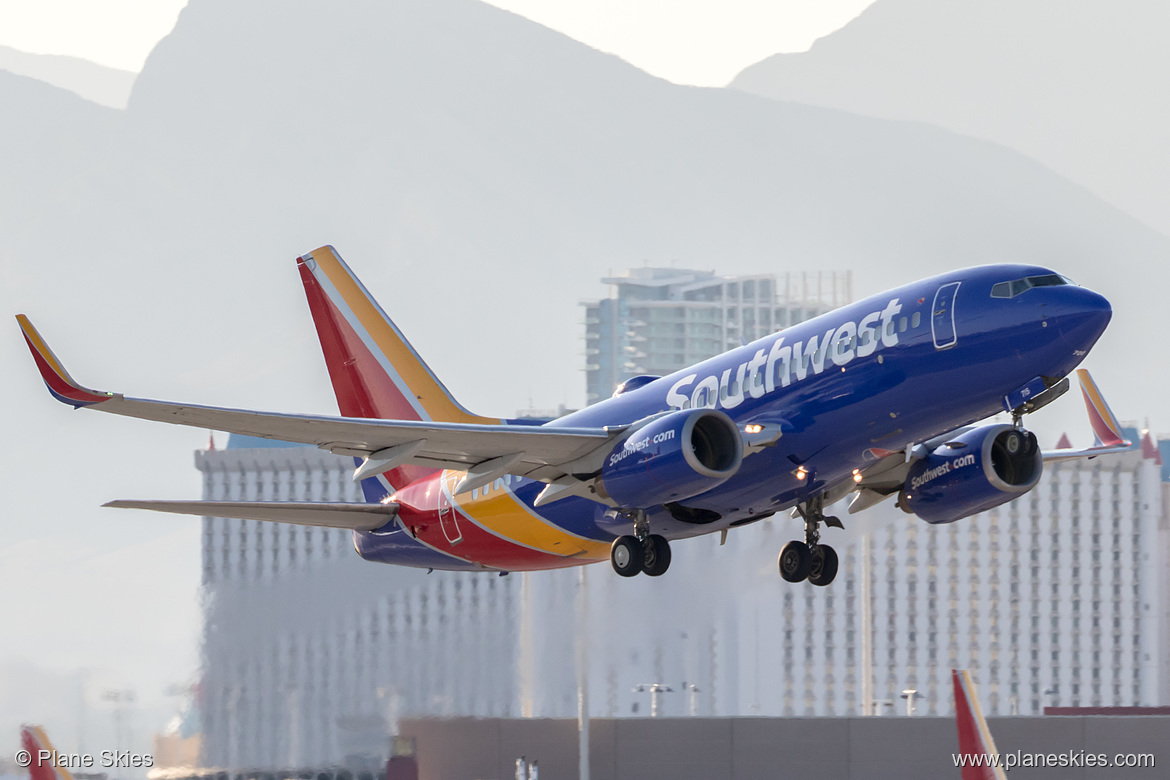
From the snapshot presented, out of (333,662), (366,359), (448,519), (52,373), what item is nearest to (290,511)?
(448,519)

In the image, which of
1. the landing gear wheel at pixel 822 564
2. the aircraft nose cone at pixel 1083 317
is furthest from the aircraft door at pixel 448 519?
the aircraft nose cone at pixel 1083 317

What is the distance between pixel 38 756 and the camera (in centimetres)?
3528

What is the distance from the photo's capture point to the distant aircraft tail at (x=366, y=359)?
127 ft

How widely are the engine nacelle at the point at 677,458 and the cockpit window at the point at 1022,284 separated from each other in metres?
5.32

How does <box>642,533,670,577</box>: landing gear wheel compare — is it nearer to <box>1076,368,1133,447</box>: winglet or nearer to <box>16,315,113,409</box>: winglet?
<box>1076,368,1133,447</box>: winglet

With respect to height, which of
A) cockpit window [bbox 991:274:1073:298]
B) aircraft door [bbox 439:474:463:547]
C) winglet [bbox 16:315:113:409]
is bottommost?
aircraft door [bbox 439:474:463:547]

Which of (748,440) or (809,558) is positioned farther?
(809,558)

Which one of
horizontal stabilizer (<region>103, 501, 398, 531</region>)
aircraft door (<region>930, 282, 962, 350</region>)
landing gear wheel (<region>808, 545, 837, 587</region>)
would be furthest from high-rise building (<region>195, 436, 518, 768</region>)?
aircraft door (<region>930, 282, 962, 350</region>)

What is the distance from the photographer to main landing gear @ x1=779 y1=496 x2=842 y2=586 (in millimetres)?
34031

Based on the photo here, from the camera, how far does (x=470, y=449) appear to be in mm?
31391

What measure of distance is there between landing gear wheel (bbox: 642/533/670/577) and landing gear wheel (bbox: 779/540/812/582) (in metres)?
3.17

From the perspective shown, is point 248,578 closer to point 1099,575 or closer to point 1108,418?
point 1108,418

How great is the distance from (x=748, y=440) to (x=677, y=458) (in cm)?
142

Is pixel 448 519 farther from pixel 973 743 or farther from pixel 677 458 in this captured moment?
pixel 973 743
